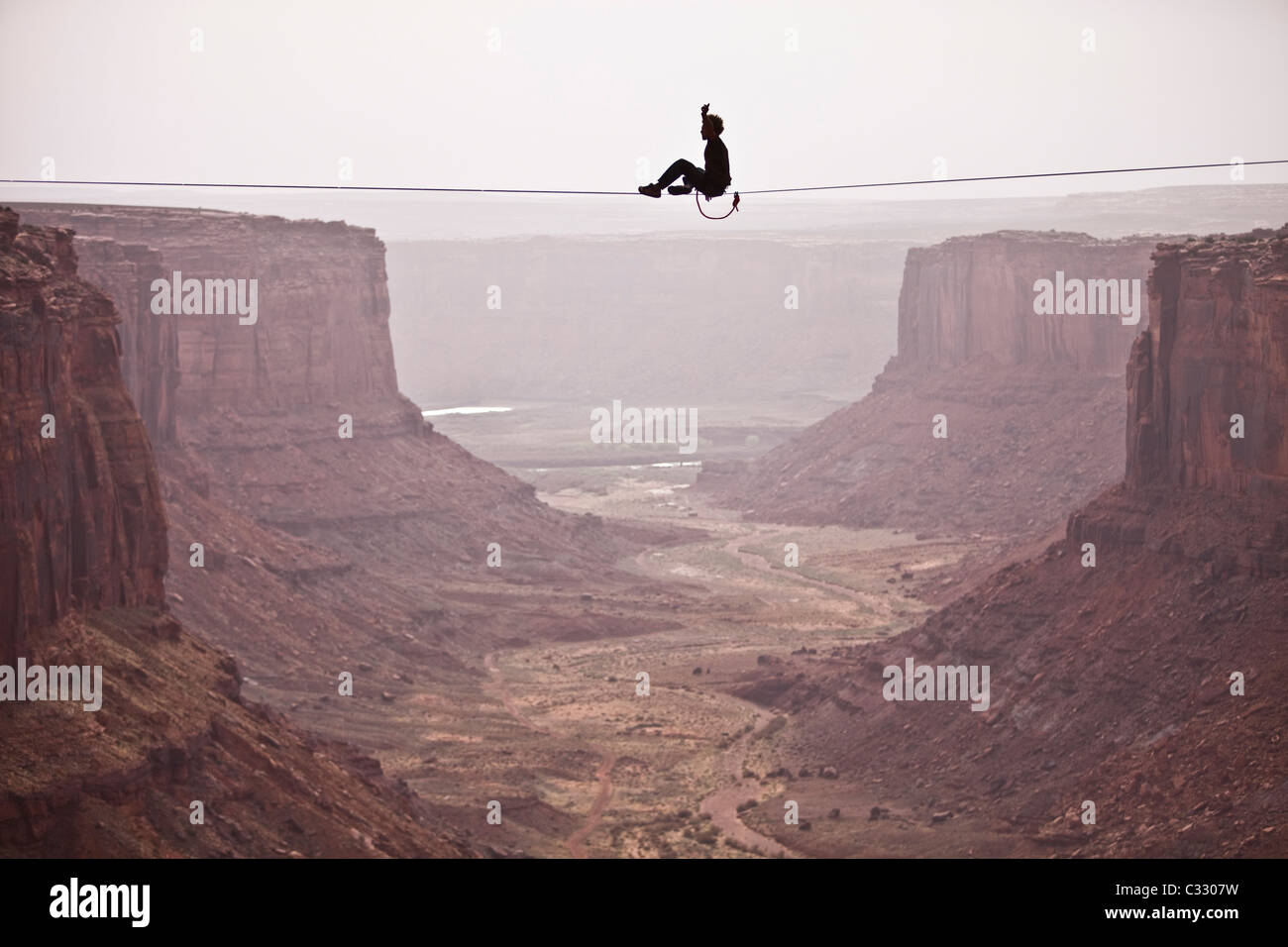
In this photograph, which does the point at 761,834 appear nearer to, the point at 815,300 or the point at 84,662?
the point at 84,662

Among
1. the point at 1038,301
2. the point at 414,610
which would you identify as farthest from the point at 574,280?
the point at 414,610


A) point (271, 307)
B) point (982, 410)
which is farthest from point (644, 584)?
point (982, 410)

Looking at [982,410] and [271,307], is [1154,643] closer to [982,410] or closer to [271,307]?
[271,307]

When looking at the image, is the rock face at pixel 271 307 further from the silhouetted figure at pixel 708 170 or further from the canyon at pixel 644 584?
the silhouetted figure at pixel 708 170

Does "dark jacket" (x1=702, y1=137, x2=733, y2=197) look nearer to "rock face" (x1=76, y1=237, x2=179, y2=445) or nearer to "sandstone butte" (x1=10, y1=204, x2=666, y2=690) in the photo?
"sandstone butte" (x1=10, y1=204, x2=666, y2=690)

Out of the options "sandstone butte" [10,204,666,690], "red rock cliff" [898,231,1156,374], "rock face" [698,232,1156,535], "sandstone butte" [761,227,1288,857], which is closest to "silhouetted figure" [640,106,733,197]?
"sandstone butte" [761,227,1288,857]
